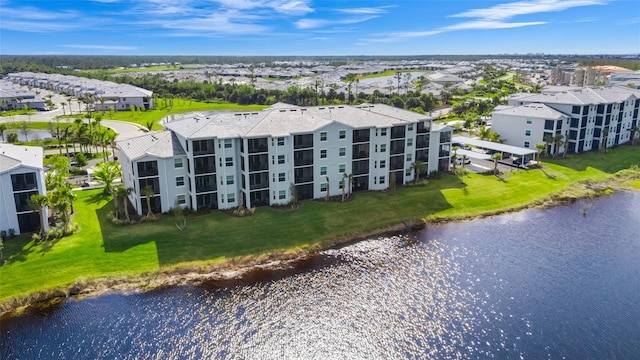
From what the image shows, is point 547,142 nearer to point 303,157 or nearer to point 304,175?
point 304,175

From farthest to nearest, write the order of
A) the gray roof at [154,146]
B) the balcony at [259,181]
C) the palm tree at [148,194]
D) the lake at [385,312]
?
1. the balcony at [259,181]
2. the gray roof at [154,146]
3. the palm tree at [148,194]
4. the lake at [385,312]

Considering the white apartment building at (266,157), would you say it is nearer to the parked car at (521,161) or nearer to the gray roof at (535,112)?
the parked car at (521,161)

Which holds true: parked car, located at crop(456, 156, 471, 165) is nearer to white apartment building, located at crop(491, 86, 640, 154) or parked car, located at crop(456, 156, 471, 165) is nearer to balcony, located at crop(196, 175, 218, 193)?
white apartment building, located at crop(491, 86, 640, 154)

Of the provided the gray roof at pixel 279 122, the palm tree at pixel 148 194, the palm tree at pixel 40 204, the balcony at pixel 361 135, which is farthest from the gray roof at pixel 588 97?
the palm tree at pixel 40 204

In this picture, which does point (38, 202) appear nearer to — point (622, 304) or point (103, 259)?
point (103, 259)

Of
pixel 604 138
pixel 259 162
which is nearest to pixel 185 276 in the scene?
pixel 259 162

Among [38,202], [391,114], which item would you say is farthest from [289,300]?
[391,114]

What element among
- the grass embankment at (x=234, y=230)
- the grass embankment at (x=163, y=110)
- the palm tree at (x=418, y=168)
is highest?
the grass embankment at (x=163, y=110)
